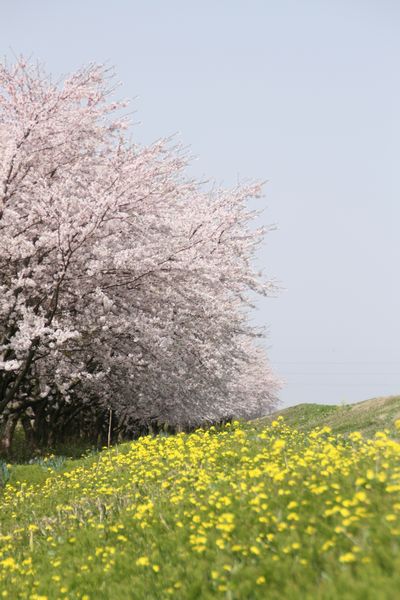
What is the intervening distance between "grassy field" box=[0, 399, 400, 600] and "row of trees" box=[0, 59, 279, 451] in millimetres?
6907

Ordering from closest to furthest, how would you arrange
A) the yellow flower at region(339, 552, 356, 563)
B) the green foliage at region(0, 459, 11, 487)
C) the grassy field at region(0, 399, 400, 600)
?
1. the yellow flower at region(339, 552, 356, 563)
2. the grassy field at region(0, 399, 400, 600)
3. the green foliage at region(0, 459, 11, 487)

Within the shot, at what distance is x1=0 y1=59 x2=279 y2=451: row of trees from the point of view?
52.9 feet

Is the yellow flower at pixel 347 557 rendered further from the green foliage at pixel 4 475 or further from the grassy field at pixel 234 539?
the green foliage at pixel 4 475

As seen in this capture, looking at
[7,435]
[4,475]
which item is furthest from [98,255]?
[7,435]

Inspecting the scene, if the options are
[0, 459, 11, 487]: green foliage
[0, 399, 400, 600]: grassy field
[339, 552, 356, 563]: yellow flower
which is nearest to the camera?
[339, 552, 356, 563]: yellow flower

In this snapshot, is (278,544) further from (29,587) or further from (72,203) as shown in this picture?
(72,203)

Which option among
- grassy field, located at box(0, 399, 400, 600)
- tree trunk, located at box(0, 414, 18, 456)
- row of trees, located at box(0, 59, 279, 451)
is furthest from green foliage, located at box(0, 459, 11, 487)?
grassy field, located at box(0, 399, 400, 600)

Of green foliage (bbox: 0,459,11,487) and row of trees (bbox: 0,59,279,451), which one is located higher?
row of trees (bbox: 0,59,279,451)

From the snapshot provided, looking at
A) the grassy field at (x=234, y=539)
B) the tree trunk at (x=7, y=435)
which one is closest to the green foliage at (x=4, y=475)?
the tree trunk at (x=7, y=435)

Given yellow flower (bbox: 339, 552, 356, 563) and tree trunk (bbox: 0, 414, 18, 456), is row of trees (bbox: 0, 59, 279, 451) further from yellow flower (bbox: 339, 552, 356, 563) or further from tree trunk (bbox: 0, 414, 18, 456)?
yellow flower (bbox: 339, 552, 356, 563)

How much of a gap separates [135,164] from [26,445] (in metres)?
17.2

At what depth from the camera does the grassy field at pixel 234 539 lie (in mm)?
4898

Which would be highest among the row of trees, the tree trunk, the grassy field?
the row of trees

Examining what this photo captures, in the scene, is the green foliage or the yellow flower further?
the green foliage
